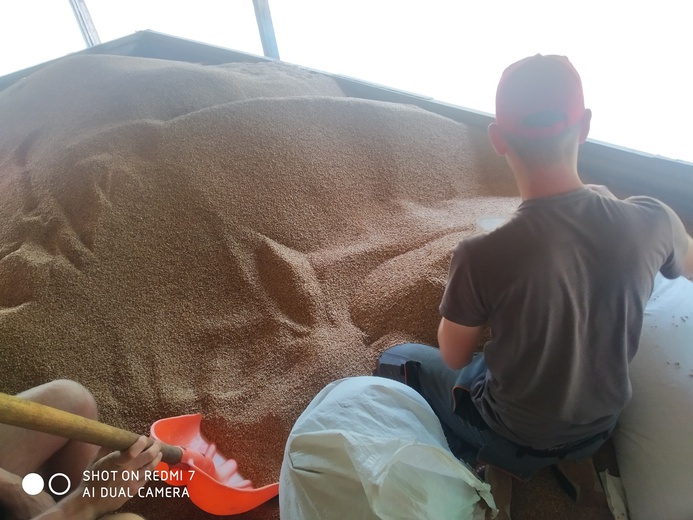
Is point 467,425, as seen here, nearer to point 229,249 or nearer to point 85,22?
point 229,249

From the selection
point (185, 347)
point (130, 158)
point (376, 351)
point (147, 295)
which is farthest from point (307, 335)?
point (130, 158)

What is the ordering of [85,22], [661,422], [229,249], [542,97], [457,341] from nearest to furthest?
[542,97] < [457,341] < [661,422] < [229,249] < [85,22]

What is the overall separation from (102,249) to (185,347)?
37 centimetres

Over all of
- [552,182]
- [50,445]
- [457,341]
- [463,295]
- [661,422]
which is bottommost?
[661,422]

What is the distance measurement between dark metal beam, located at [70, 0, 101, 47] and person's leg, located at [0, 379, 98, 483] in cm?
369

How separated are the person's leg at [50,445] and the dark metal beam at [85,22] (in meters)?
3.69

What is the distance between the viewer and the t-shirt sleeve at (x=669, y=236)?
0.62 meters

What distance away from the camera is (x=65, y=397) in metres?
0.91

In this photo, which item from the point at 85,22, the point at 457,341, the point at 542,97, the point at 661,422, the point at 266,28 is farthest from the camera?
the point at 85,22

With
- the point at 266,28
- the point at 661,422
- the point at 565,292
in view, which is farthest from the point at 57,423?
the point at 266,28

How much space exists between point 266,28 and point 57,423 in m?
2.62

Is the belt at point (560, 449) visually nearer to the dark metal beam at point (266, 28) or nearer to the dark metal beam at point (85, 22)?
the dark metal beam at point (266, 28)

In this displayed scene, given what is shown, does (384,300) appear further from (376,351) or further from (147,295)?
(147,295)

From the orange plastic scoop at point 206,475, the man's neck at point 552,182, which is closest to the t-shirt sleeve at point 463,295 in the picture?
the man's neck at point 552,182
